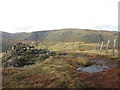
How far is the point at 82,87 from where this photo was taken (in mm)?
10969

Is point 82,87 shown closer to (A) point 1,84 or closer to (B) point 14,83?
(B) point 14,83

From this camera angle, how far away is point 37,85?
12.1m

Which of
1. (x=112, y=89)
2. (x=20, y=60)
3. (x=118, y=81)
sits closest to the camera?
(x=112, y=89)

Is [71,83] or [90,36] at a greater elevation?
[90,36]

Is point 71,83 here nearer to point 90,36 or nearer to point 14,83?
point 14,83

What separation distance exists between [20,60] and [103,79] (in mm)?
24237

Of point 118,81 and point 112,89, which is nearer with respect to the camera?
point 112,89

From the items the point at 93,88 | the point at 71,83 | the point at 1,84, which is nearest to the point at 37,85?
the point at 71,83

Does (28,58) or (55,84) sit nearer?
(55,84)

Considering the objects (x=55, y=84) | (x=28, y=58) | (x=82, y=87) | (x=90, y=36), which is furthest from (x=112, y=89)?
(x=90, y=36)

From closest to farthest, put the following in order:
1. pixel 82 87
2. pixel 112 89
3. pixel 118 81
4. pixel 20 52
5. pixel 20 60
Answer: pixel 112 89 < pixel 82 87 < pixel 118 81 < pixel 20 60 < pixel 20 52

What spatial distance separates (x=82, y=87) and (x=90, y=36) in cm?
20159

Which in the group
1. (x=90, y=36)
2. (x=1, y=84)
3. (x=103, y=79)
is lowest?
(x=1, y=84)

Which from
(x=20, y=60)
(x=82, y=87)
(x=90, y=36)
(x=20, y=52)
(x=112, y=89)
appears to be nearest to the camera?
(x=112, y=89)
